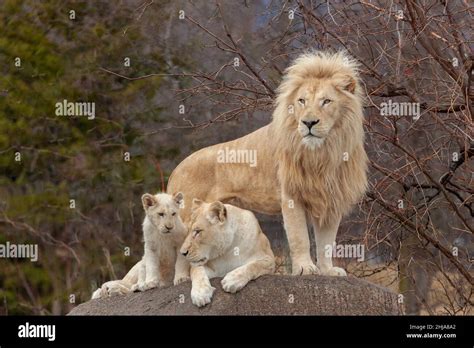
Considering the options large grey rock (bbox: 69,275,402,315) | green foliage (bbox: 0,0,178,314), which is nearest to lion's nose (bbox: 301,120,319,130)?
large grey rock (bbox: 69,275,402,315)

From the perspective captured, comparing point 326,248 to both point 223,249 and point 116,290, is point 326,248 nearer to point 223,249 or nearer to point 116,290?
point 223,249

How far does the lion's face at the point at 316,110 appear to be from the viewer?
827cm

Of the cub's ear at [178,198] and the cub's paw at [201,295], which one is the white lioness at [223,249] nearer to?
the cub's paw at [201,295]

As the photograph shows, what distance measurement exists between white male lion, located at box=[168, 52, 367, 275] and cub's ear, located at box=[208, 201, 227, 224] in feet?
1.61

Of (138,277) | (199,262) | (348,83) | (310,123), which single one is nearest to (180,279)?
(199,262)

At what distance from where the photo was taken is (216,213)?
8227 millimetres

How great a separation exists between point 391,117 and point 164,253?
2.63m

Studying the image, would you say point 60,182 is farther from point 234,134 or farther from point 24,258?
point 234,134

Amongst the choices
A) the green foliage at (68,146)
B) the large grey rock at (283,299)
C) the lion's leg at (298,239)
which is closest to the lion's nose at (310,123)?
the lion's leg at (298,239)

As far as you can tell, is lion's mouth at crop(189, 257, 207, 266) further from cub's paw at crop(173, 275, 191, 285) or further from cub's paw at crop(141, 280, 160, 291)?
cub's paw at crop(141, 280, 160, 291)

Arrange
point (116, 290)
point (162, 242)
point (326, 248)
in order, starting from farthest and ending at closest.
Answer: point (116, 290) → point (326, 248) → point (162, 242)

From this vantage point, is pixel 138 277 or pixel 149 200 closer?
pixel 149 200

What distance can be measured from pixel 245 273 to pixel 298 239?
52cm
